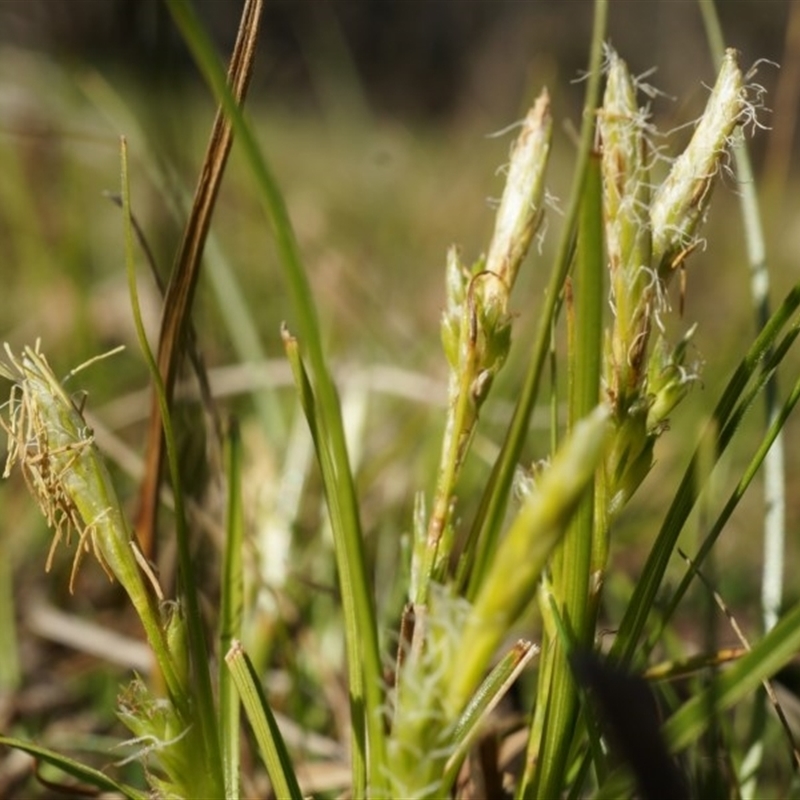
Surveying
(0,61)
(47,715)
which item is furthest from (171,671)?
(0,61)

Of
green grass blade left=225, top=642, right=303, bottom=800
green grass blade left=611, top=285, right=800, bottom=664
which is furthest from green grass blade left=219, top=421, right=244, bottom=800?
green grass blade left=611, top=285, right=800, bottom=664

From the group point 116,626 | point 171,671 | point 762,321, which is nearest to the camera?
point 171,671

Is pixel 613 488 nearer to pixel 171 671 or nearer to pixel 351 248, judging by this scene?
pixel 171 671

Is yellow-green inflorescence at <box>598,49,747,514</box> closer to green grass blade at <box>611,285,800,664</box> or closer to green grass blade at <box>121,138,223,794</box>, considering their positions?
green grass blade at <box>611,285,800,664</box>

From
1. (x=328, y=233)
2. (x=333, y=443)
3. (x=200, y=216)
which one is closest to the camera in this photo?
(x=333, y=443)

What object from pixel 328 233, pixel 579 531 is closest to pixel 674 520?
pixel 579 531

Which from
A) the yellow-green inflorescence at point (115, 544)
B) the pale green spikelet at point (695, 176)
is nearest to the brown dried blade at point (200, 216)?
the yellow-green inflorescence at point (115, 544)

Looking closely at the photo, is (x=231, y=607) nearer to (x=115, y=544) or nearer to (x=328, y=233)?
(x=115, y=544)
